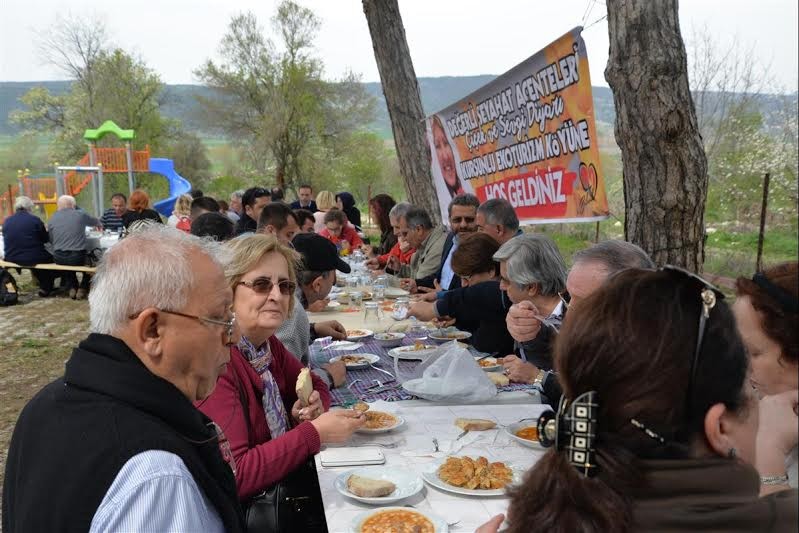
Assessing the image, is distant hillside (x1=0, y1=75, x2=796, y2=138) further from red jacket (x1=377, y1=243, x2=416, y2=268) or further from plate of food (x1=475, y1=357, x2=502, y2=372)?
red jacket (x1=377, y1=243, x2=416, y2=268)

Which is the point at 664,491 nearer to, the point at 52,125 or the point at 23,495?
the point at 23,495

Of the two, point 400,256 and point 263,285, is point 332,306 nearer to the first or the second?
point 400,256

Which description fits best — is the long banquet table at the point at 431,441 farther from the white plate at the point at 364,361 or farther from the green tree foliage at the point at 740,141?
the green tree foliage at the point at 740,141

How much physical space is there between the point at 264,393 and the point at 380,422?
46 centimetres

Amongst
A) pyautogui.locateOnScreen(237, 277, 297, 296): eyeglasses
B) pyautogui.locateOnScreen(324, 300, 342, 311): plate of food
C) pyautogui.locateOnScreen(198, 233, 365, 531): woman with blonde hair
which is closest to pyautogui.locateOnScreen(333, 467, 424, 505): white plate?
pyautogui.locateOnScreen(198, 233, 365, 531): woman with blonde hair

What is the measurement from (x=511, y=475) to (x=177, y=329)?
1.17m

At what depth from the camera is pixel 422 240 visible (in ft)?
22.1

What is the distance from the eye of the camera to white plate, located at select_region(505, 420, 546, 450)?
2.21 metres

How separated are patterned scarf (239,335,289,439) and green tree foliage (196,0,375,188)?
90.2ft

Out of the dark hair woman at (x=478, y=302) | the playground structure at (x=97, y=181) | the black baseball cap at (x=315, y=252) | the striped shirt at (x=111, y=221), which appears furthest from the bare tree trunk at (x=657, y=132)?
the playground structure at (x=97, y=181)

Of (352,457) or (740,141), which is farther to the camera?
(740,141)

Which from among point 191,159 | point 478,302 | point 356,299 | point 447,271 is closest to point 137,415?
point 478,302

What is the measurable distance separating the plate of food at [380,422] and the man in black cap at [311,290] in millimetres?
673

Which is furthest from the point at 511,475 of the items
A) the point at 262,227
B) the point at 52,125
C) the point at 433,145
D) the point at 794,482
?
the point at 52,125
